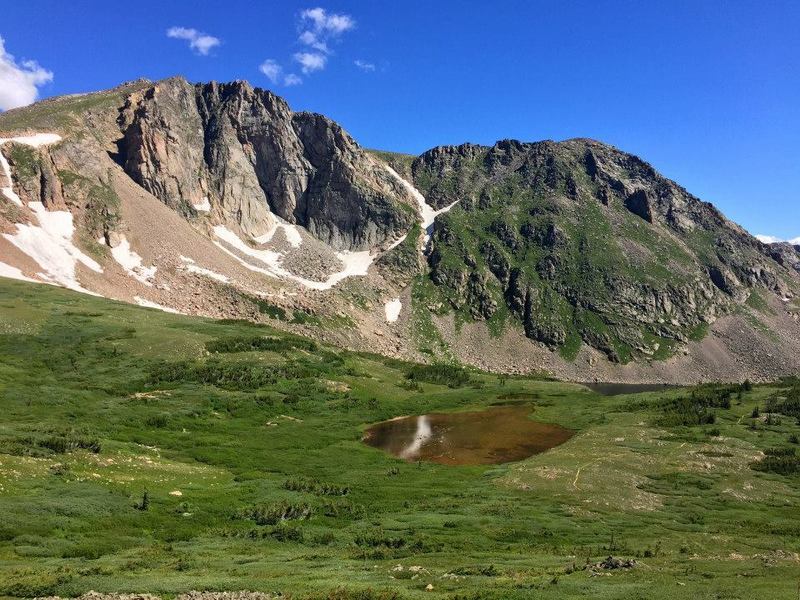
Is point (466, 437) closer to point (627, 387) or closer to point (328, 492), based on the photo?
point (328, 492)

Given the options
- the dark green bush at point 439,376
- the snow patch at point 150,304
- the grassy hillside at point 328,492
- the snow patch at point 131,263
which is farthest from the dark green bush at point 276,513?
the snow patch at point 131,263

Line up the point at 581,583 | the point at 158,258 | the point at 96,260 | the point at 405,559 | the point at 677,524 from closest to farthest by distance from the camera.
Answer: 1. the point at 581,583
2. the point at 405,559
3. the point at 677,524
4. the point at 96,260
5. the point at 158,258

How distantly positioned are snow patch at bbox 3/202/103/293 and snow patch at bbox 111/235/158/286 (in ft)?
25.7

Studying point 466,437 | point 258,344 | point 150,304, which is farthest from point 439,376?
point 150,304

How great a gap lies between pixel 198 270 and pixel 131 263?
19.1 meters

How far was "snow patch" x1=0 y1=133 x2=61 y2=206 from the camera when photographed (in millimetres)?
151000

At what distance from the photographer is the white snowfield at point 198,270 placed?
166 m

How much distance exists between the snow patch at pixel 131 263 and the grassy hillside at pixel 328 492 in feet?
188

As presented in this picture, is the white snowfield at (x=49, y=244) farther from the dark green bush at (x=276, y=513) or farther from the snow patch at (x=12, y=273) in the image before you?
the dark green bush at (x=276, y=513)

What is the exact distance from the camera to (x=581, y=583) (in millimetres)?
21906

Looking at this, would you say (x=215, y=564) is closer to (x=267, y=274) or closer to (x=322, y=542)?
(x=322, y=542)

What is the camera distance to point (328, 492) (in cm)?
4416

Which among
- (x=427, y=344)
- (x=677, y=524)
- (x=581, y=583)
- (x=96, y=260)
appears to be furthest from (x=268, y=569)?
(x=427, y=344)

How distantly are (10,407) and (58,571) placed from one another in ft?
145
